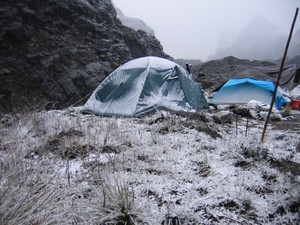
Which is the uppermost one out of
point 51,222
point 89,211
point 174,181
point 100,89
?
point 51,222

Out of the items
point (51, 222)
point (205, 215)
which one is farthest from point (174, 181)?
point (51, 222)

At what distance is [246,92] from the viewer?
8305 millimetres

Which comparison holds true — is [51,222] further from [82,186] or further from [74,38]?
[74,38]

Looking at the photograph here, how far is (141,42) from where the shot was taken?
63.7ft

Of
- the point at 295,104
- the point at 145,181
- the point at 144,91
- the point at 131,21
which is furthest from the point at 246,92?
the point at 131,21

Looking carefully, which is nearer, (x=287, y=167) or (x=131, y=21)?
(x=287, y=167)

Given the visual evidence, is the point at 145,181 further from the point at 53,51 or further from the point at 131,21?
the point at 131,21

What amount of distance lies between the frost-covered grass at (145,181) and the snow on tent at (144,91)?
2.22 metres

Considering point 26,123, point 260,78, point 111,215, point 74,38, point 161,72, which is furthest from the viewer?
point 74,38

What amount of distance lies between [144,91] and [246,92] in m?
4.63

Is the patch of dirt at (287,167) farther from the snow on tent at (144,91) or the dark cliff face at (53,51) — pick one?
the dark cliff face at (53,51)

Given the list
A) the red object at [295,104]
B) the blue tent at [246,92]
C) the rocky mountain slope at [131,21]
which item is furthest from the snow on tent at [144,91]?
the rocky mountain slope at [131,21]

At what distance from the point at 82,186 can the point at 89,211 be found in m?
0.40

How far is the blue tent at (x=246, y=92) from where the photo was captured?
780 centimetres
